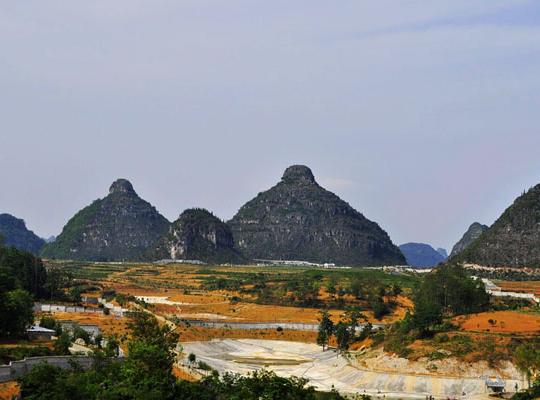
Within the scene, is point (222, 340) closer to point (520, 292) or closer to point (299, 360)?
point (299, 360)

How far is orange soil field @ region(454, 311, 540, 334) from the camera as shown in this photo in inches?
3113

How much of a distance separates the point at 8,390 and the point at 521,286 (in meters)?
109

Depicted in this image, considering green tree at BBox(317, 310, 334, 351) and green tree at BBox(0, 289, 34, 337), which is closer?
green tree at BBox(0, 289, 34, 337)

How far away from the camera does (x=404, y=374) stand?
240 feet

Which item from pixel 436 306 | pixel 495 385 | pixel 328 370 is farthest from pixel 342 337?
pixel 495 385

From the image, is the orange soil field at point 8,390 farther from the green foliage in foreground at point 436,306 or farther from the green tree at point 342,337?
the green tree at point 342,337

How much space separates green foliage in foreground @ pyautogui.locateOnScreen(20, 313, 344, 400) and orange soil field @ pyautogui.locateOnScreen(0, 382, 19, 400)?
1048mm

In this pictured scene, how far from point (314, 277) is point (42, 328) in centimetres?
8879

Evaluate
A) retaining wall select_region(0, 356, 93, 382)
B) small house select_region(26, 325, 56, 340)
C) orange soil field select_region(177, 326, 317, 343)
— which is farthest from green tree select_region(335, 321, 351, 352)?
retaining wall select_region(0, 356, 93, 382)

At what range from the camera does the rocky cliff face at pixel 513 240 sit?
581 ft

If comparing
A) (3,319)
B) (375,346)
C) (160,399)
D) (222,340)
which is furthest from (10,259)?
(160,399)

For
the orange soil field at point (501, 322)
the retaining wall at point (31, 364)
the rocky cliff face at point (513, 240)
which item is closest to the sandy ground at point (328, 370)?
the orange soil field at point (501, 322)

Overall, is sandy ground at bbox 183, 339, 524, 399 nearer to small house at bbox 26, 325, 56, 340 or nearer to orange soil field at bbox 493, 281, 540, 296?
small house at bbox 26, 325, 56, 340

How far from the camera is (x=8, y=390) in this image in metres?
50.6
